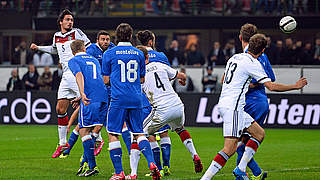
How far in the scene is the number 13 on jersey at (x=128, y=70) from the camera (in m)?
9.59

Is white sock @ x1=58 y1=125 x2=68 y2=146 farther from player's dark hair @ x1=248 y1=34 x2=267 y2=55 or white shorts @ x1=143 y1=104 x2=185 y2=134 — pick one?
player's dark hair @ x1=248 y1=34 x2=267 y2=55

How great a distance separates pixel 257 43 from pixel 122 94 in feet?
6.67

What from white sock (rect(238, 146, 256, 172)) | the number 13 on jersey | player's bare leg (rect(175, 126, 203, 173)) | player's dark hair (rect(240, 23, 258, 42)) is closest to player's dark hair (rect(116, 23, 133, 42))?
the number 13 on jersey

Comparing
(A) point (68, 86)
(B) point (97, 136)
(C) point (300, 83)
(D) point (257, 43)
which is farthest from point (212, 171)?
(A) point (68, 86)

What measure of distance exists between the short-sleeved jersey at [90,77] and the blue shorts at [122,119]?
3.20ft

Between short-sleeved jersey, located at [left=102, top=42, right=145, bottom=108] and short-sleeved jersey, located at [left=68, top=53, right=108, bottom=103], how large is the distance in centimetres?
92

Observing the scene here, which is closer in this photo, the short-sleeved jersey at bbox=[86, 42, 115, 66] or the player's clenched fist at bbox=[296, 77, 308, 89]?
the player's clenched fist at bbox=[296, 77, 308, 89]

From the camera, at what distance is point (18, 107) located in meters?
22.0

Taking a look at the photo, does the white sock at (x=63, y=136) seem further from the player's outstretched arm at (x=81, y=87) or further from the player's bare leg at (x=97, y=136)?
the player's outstretched arm at (x=81, y=87)

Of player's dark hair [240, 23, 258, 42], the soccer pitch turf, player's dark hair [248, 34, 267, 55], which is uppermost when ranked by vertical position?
player's dark hair [240, 23, 258, 42]

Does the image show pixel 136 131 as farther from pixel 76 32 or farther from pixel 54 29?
pixel 54 29

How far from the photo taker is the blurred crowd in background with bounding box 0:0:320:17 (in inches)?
1209

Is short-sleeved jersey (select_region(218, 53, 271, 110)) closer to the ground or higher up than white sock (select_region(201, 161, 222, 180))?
higher up

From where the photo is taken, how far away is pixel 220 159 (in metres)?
8.87
